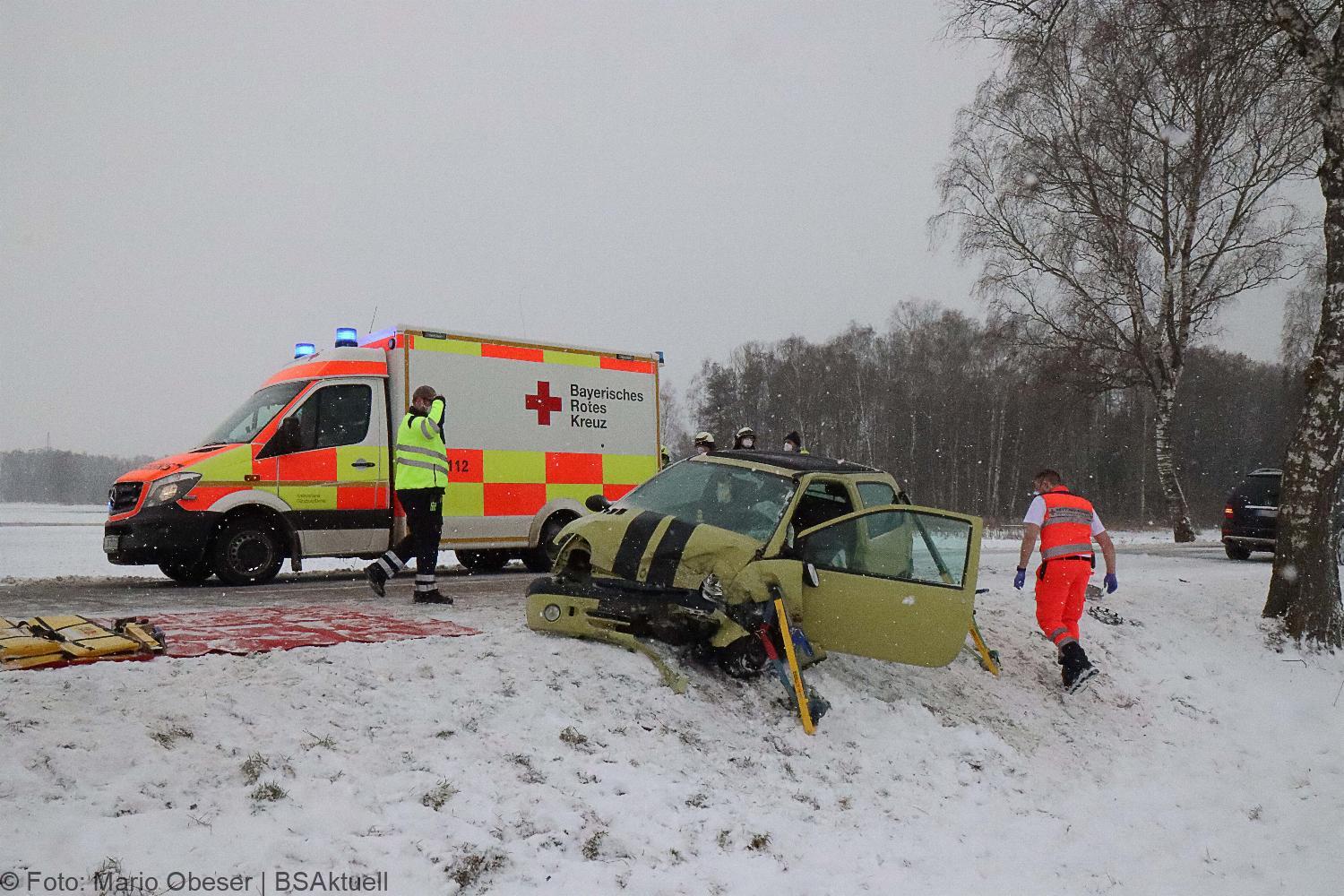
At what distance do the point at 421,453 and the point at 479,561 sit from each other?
17.9 feet

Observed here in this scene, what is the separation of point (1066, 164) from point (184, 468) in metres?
19.9

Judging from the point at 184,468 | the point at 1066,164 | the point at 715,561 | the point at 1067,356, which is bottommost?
the point at 715,561

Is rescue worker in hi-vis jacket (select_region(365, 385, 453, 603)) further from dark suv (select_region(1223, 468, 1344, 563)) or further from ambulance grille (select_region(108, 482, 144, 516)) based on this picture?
dark suv (select_region(1223, 468, 1344, 563))

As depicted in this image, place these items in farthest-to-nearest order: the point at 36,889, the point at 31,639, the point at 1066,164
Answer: the point at 1066,164 → the point at 31,639 → the point at 36,889

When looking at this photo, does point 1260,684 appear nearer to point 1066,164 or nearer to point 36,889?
point 36,889

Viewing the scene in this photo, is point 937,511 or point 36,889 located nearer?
point 36,889

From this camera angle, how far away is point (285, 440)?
9305mm

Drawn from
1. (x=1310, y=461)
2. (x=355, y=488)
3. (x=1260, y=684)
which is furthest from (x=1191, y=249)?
(x=355, y=488)

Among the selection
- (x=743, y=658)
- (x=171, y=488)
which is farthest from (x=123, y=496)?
(x=743, y=658)

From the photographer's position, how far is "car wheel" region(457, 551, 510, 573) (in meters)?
12.2

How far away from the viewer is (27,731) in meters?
3.49

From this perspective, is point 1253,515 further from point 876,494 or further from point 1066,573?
point 876,494

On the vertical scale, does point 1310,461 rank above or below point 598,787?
above

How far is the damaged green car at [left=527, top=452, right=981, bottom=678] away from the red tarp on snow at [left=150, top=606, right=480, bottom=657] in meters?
1.02
